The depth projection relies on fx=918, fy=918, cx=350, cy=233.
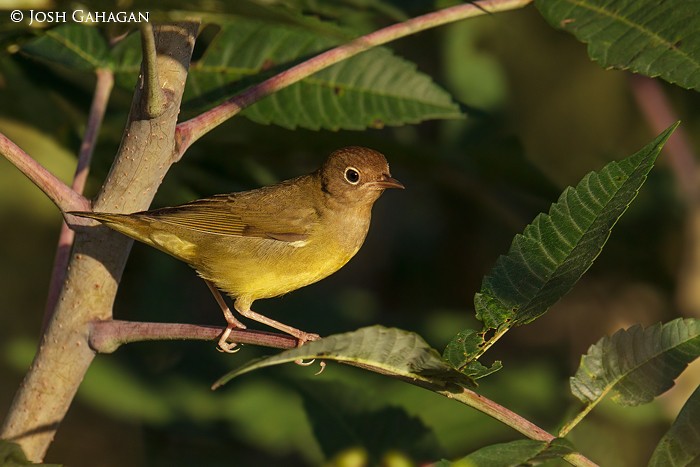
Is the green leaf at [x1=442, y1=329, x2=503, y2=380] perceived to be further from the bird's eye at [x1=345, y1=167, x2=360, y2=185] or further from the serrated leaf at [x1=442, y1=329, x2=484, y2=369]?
the bird's eye at [x1=345, y1=167, x2=360, y2=185]

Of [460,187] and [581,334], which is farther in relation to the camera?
[581,334]

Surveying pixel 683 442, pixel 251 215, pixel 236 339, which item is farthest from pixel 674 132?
pixel 236 339

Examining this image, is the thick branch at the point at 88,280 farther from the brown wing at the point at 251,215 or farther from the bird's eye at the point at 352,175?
the bird's eye at the point at 352,175

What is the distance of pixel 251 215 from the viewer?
3.48m

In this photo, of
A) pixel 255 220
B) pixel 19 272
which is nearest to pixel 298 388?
pixel 255 220

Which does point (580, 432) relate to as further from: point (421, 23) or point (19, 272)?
point (19, 272)

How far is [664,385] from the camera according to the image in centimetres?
181

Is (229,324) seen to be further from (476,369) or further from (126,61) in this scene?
(476,369)

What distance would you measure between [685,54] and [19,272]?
4025 mm

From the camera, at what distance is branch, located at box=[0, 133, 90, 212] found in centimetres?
203

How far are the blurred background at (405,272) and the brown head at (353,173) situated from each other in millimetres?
70

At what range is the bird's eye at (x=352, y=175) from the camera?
148 inches

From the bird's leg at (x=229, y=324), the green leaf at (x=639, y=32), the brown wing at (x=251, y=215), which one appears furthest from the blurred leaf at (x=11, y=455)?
the green leaf at (x=639, y=32)

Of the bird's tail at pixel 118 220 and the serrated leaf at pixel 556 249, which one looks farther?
the bird's tail at pixel 118 220
